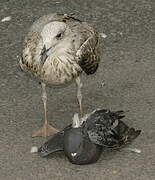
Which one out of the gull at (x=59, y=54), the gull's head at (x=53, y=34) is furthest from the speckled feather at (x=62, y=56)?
the gull's head at (x=53, y=34)

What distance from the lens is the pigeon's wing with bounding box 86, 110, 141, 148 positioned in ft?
20.6

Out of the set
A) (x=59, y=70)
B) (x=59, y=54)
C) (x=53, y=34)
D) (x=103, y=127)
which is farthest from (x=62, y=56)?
(x=103, y=127)

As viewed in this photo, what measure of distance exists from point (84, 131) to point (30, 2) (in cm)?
420

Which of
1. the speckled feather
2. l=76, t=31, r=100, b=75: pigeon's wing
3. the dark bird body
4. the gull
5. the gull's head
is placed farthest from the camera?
l=76, t=31, r=100, b=75: pigeon's wing

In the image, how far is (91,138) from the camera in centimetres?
627

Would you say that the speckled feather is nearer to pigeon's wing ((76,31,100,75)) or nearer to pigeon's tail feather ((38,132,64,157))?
pigeon's wing ((76,31,100,75))

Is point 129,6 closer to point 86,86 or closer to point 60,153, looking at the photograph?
point 86,86

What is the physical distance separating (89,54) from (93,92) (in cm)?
86

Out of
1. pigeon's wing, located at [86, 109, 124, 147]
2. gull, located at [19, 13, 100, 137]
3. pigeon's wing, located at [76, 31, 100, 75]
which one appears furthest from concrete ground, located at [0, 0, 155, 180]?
pigeon's wing, located at [76, 31, 100, 75]

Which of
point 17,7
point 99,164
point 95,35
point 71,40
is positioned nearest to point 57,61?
point 71,40

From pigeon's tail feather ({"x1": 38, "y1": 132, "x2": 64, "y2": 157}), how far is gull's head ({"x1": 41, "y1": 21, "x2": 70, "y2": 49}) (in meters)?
0.98

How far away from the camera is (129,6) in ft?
32.3

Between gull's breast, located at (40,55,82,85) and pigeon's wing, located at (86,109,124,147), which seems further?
gull's breast, located at (40,55,82,85)

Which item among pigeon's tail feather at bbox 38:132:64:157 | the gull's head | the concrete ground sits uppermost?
the gull's head
